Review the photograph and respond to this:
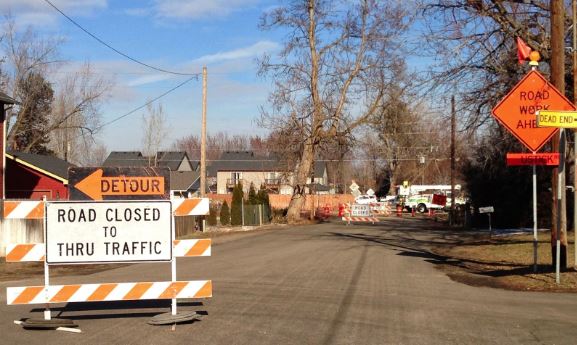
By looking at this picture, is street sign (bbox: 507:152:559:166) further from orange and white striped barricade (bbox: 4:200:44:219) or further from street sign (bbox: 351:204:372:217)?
Result: street sign (bbox: 351:204:372:217)

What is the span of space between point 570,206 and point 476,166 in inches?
562

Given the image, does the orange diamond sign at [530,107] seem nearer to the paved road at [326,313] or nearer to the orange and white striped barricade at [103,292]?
the paved road at [326,313]

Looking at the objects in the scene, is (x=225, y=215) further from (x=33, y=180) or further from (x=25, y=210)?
(x=25, y=210)

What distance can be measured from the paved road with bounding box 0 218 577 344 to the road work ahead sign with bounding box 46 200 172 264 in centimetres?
94

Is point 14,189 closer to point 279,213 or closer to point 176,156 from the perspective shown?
point 279,213

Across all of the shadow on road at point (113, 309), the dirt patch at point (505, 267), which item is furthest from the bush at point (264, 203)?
the shadow on road at point (113, 309)

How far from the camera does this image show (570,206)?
28.9 meters

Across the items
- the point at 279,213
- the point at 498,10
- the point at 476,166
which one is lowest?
the point at 279,213

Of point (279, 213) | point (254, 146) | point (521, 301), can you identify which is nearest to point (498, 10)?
point (521, 301)

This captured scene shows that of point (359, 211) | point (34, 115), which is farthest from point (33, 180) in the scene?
point (359, 211)

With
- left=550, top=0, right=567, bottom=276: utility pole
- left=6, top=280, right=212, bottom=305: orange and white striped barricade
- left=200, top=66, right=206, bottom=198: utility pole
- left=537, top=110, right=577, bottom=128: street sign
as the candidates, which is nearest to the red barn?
left=200, top=66, right=206, bottom=198: utility pole

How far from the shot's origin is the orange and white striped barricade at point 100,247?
27.4 feet

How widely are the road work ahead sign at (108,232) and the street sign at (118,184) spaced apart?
18 centimetres

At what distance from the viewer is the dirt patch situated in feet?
41.1
